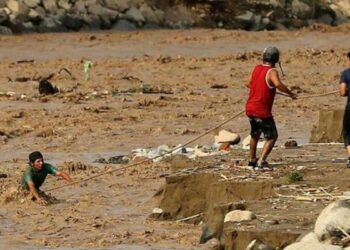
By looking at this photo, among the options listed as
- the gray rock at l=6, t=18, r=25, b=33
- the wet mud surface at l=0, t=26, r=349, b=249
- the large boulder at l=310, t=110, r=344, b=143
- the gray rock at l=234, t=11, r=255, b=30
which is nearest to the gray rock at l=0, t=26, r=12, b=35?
the gray rock at l=6, t=18, r=25, b=33

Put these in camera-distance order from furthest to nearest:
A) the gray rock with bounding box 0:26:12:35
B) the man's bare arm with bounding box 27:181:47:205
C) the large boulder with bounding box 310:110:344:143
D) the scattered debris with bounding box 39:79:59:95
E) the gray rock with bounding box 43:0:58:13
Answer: the gray rock with bounding box 43:0:58:13
the gray rock with bounding box 0:26:12:35
the scattered debris with bounding box 39:79:59:95
the large boulder with bounding box 310:110:344:143
the man's bare arm with bounding box 27:181:47:205

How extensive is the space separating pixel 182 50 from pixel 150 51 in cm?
74

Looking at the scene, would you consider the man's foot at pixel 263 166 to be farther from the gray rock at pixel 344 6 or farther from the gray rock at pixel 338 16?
the gray rock at pixel 344 6

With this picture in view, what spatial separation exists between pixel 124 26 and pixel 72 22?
1335 millimetres

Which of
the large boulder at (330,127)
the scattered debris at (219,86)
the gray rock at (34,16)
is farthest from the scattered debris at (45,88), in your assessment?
the gray rock at (34,16)

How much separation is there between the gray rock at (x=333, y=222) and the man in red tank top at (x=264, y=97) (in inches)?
113

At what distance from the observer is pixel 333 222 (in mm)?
10453

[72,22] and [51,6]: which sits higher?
[51,6]

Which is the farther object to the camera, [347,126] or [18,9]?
[18,9]

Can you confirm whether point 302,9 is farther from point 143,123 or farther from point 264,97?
point 264,97

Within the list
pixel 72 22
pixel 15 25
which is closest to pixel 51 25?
pixel 72 22

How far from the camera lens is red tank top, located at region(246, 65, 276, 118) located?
44.1 ft

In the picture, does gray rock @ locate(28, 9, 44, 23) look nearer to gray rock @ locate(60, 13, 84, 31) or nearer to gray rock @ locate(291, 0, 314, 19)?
gray rock @ locate(60, 13, 84, 31)

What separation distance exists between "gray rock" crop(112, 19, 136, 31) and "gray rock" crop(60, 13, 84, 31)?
0.87m
